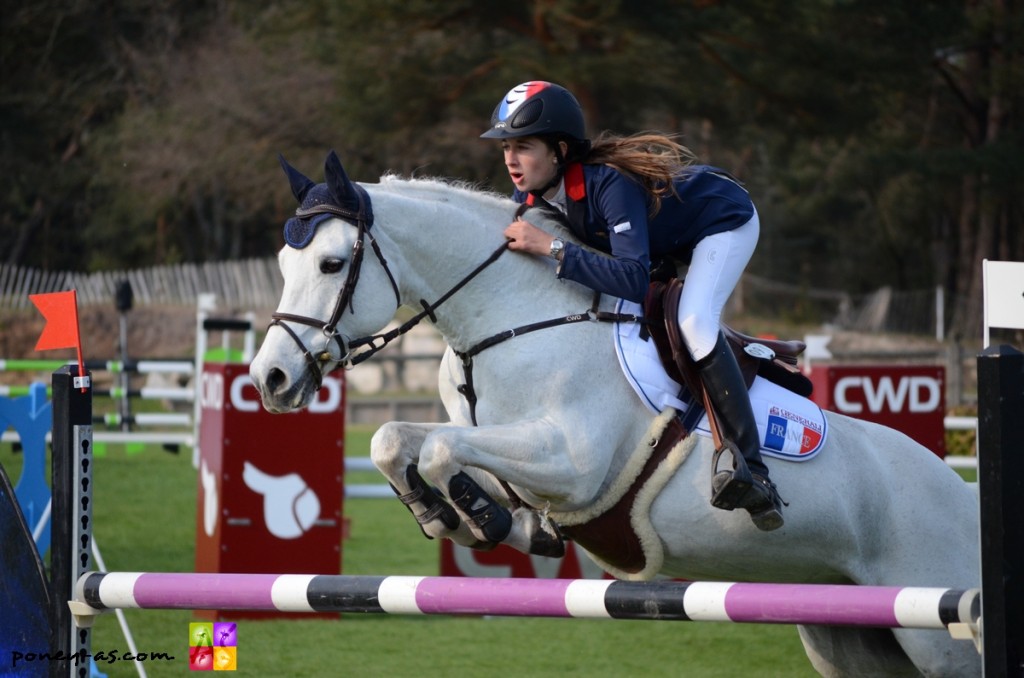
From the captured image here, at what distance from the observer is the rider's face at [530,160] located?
3.57 m

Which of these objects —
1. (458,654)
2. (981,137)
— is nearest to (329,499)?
(458,654)

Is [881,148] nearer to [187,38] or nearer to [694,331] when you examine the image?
[187,38]

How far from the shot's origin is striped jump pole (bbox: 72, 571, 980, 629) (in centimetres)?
273

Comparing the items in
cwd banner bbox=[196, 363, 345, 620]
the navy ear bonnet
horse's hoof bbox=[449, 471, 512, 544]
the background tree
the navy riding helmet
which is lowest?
cwd banner bbox=[196, 363, 345, 620]

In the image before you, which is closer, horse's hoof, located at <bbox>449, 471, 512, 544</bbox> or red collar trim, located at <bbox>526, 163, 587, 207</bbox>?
horse's hoof, located at <bbox>449, 471, 512, 544</bbox>

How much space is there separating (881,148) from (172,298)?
1533 cm

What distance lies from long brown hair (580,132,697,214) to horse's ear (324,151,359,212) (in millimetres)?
671

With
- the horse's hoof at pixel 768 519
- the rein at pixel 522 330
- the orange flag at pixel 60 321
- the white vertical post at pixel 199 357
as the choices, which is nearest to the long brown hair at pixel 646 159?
the rein at pixel 522 330

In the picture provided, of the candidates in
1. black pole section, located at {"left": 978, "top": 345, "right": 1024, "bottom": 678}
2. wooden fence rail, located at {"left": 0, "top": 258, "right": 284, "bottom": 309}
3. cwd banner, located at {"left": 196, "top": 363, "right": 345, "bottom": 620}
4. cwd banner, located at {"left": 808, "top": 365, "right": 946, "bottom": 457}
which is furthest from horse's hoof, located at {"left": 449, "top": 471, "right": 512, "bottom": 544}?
wooden fence rail, located at {"left": 0, "top": 258, "right": 284, "bottom": 309}

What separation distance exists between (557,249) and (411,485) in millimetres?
756

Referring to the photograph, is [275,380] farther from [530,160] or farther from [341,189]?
[530,160]

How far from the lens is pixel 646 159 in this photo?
3.55 meters

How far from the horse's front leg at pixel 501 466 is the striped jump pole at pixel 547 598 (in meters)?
0.27

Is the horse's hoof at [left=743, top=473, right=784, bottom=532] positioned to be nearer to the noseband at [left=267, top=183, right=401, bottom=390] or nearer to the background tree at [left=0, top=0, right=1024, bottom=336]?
the noseband at [left=267, top=183, right=401, bottom=390]
